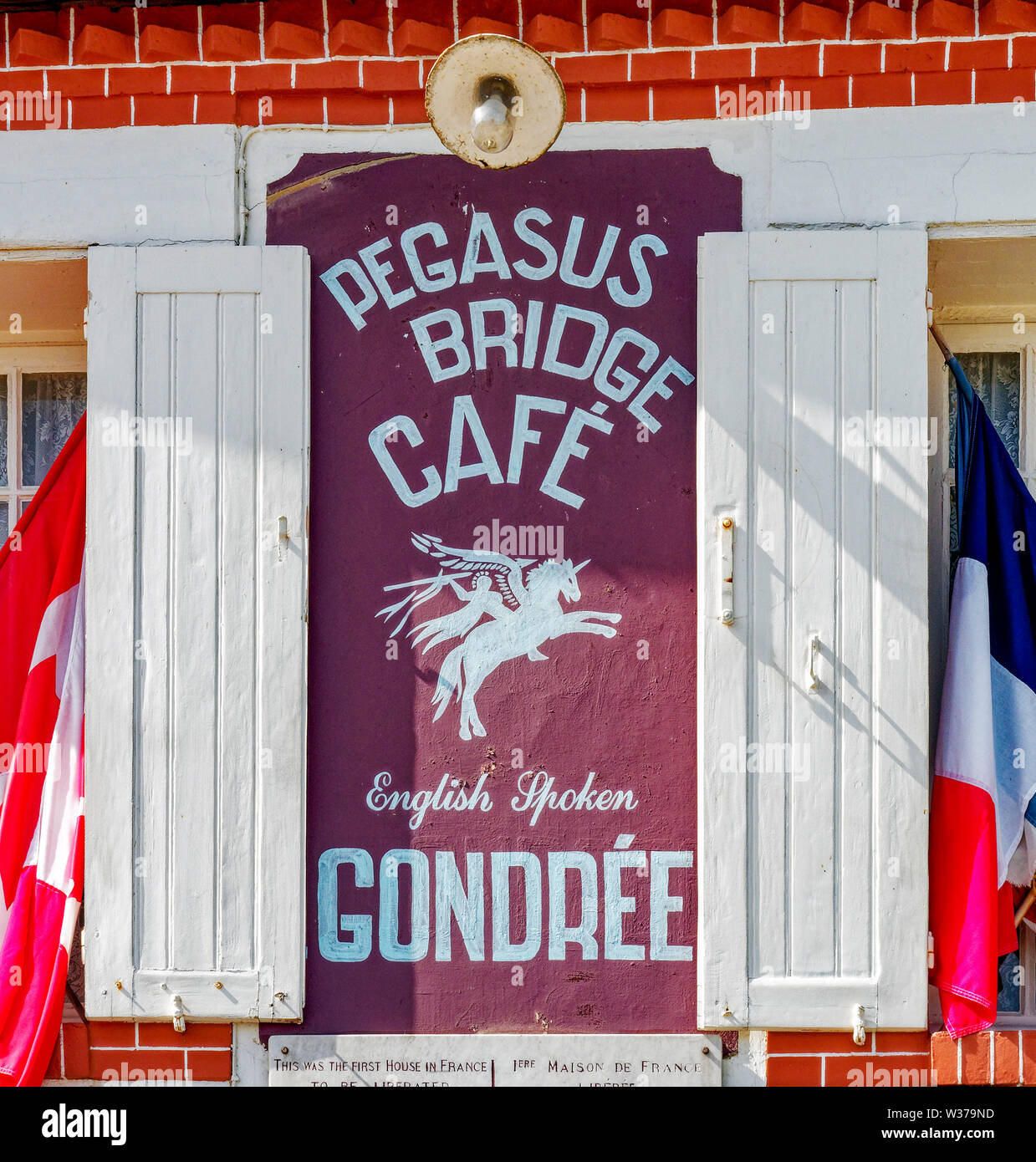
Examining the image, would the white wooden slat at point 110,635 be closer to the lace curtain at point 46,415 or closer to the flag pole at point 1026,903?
the lace curtain at point 46,415

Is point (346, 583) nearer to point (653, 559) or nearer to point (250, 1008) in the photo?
point (653, 559)

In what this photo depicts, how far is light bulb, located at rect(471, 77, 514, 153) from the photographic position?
3.18 metres

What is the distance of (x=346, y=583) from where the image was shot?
3760 millimetres

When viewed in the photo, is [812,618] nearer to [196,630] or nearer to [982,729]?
[982,729]

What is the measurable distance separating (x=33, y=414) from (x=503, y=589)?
212 cm

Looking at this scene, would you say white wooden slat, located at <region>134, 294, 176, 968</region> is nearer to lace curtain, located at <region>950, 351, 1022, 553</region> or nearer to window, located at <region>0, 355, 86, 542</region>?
window, located at <region>0, 355, 86, 542</region>

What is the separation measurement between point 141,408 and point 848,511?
2.35m

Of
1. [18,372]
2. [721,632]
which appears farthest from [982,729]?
[18,372]

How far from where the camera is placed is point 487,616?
374 cm

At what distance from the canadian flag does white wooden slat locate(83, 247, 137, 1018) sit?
157 millimetres

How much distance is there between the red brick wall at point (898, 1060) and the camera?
11.9 feet

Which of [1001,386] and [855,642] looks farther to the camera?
[1001,386]

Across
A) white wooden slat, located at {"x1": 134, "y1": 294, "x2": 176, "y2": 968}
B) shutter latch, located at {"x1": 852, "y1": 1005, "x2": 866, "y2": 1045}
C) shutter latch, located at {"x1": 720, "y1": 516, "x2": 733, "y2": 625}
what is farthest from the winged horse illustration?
shutter latch, located at {"x1": 852, "y1": 1005, "x2": 866, "y2": 1045}

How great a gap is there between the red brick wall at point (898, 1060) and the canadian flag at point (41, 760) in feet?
7.72
